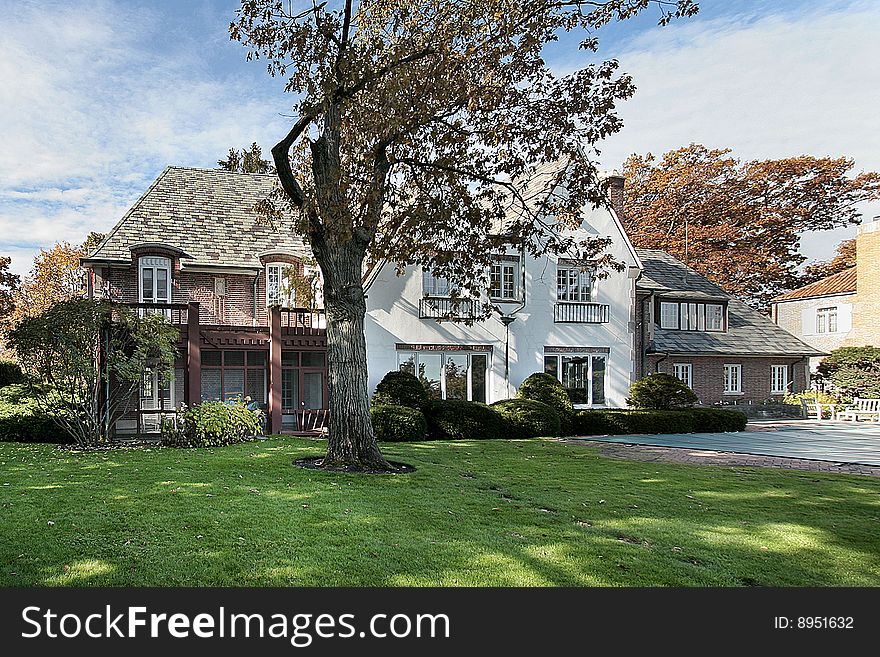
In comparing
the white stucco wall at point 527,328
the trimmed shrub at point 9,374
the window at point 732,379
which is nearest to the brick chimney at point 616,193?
the white stucco wall at point 527,328

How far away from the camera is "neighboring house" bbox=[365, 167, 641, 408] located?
917 inches

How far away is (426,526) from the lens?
24.8 ft

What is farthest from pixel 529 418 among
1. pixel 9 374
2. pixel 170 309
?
pixel 9 374

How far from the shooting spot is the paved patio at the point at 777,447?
1456 centimetres

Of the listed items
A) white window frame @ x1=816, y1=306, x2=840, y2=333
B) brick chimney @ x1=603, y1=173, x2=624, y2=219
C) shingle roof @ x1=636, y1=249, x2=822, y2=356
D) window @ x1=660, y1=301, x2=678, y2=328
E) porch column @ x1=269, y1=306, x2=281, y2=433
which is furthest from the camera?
white window frame @ x1=816, y1=306, x2=840, y2=333

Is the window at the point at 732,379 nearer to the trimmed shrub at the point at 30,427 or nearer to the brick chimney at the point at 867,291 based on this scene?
the brick chimney at the point at 867,291

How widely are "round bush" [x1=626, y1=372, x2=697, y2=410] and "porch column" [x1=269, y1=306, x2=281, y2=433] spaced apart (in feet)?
39.9

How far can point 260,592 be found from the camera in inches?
211

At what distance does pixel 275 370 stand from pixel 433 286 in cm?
617

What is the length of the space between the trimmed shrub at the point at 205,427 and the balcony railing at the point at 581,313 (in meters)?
12.9

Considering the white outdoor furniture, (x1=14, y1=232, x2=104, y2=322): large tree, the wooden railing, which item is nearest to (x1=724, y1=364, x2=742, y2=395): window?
the white outdoor furniture

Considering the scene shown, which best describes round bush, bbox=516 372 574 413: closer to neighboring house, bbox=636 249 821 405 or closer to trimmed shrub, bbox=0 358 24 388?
neighboring house, bbox=636 249 821 405

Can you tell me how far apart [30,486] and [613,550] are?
7.76m

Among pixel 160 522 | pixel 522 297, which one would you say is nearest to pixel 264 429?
pixel 522 297
